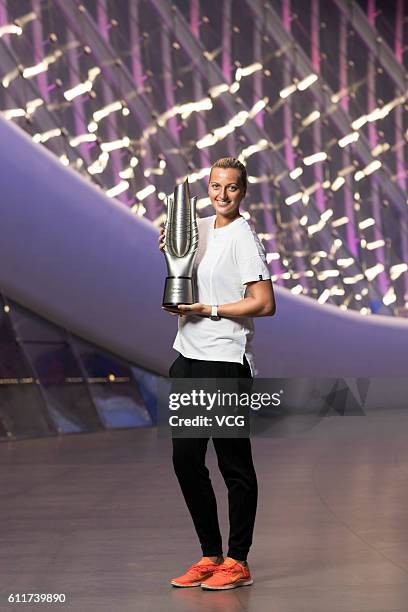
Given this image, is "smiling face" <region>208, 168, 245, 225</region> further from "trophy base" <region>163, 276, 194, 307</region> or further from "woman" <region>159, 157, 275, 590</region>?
"trophy base" <region>163, 276, 194, 307</region>

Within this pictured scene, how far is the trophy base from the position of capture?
566 cm

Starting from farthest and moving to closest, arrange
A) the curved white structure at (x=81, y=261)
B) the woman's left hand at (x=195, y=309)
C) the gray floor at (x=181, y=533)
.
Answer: the curved white structure at (x=81, y=261), the woman's left hand at (x=195, y=309), the gray floor at (x=181, y=533)

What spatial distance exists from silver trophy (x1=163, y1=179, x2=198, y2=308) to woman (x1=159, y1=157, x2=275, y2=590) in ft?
0.27

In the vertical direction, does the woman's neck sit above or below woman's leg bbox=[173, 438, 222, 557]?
above

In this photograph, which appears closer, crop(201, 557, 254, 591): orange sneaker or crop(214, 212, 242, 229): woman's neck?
crop(201, 557, 254, 591): orange sneaker

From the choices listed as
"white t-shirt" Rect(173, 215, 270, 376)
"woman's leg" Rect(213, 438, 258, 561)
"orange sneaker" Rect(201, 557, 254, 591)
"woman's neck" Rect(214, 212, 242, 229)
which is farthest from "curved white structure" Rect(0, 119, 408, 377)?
"orange sneaker" Rect(201, 557, 254, 591)

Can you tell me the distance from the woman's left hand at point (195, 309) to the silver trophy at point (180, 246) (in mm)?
26

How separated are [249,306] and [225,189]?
1.70 feet

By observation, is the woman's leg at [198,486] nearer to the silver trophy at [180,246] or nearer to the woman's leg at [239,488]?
the woman's leg at [239,488]

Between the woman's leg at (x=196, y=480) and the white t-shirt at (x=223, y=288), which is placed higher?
the white t-shirt at (x=223, y=288)

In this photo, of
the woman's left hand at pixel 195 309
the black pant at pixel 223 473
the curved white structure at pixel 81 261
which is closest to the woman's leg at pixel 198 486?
the black pant at pixel 223 473

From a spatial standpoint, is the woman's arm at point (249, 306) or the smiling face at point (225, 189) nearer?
the woman's arm at point (249, 306)

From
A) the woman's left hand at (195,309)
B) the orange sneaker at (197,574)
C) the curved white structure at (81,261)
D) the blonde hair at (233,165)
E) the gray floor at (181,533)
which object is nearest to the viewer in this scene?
the gray floor at (181,533)

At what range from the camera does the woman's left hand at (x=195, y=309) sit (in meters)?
5.66
